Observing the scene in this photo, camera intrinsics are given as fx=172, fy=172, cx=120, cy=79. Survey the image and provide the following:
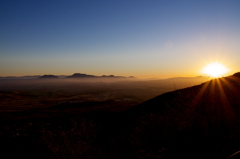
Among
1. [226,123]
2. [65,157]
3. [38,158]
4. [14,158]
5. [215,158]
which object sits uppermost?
[226,123]

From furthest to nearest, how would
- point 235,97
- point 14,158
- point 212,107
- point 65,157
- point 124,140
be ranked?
point 235,97 < point 212,107 < point 14,158 < point 124,140 < point 65,157

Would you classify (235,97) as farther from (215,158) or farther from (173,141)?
(215,158)

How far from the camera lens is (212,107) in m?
7.96

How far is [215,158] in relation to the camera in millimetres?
3789

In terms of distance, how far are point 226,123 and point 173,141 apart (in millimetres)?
1902

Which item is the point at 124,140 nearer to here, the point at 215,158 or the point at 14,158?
the point at 215,158

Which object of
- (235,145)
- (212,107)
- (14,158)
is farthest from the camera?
(212,107)

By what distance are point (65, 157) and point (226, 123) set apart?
16.4ft

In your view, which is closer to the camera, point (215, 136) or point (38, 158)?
point (215, 136)

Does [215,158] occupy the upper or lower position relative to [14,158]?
upper

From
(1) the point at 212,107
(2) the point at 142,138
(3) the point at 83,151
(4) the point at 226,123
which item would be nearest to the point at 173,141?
(2) the point at 142,138

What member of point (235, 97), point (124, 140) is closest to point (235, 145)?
point (124, 140)

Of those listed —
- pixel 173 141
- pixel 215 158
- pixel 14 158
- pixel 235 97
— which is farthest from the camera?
pixel 235 97

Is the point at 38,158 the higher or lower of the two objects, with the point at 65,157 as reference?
lower
